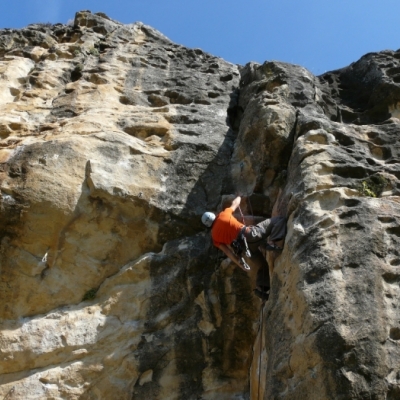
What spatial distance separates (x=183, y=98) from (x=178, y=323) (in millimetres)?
4819

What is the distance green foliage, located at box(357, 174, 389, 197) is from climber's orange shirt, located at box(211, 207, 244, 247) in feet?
5.23

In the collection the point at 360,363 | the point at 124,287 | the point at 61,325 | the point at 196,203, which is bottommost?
the point at 360,363

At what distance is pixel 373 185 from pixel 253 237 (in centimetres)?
163

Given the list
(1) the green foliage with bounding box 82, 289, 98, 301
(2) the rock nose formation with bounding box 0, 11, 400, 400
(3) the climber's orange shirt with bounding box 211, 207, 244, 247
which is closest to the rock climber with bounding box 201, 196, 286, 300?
(3) the climber's orange shirt with bounding box 211, 207, 244, 247

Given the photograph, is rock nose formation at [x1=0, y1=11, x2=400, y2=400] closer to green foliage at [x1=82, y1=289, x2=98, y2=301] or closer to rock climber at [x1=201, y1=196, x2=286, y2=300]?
green foliage at [x1=82, y1=289, x2=98, y2=301]

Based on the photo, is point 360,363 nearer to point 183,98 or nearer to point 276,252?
point 276,252

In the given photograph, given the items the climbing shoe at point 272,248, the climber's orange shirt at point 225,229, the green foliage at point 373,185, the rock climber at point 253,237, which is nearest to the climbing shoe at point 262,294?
the rock climber at point 253,237

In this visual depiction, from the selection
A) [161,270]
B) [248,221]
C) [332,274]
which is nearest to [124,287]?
[161,270]

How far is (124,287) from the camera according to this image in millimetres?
8328

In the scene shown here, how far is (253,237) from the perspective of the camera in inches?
303

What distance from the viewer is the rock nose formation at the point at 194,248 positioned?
19.9ft

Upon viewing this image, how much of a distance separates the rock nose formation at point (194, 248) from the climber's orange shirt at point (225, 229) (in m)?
0.51

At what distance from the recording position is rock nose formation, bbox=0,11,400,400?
607 centimetres

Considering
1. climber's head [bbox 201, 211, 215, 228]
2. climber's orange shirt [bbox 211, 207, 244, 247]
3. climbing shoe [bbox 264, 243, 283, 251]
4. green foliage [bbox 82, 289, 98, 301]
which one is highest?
climber's head [bbox 201, 211, 215, 228]
